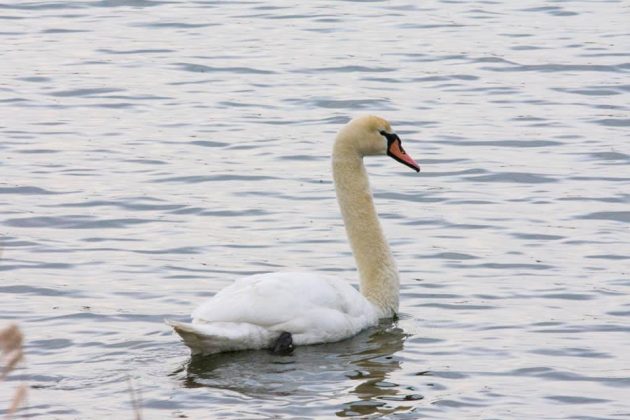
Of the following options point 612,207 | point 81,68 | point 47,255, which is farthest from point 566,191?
point 81,68

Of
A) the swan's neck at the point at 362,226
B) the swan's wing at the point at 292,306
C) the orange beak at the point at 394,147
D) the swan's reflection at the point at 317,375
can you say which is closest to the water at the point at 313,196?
the swan's reflection at the point at 317,375

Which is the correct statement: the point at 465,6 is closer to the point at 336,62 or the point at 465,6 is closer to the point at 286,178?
the point at 336,62

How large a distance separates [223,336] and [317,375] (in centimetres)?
48

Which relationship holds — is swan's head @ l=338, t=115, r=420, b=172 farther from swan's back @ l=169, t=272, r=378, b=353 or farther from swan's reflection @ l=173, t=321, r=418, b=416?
A: swan's reflection @ l=173, t=321, r=418, b=416

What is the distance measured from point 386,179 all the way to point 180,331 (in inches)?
193

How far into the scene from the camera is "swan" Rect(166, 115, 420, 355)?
7664 millimetres

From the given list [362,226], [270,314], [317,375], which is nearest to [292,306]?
[270,314]

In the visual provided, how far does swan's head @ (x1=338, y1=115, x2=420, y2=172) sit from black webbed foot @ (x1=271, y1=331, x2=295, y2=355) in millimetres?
1576

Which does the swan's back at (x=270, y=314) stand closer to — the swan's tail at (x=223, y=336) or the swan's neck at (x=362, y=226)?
the swan's tail at (x=223, y=336)

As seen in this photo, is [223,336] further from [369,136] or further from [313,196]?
[313,196]

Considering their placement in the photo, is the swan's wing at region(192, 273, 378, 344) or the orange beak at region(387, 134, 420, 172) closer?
the swan's wing at region(192, 273, 378, 344)

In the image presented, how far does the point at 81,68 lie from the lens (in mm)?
16016

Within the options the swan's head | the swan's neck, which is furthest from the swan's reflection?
the swan's head

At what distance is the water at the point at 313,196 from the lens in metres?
7.57
